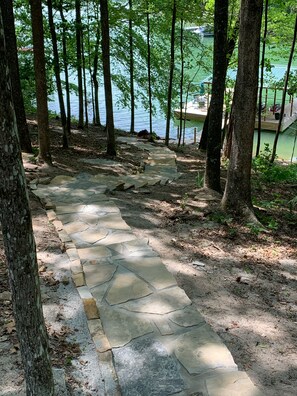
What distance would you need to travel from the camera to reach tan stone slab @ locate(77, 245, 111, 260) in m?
4.80

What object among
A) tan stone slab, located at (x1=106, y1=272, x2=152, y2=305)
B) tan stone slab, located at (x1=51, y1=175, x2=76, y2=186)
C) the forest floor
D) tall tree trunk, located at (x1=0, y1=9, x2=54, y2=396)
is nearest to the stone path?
tan stone slab, located at (x1=106, y1=272, x2=152, y2=305)

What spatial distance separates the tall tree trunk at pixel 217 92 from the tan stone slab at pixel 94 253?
3.61 metres

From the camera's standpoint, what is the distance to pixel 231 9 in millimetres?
12898

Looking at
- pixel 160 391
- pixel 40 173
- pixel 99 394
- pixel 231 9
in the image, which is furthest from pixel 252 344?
pixel 231 9

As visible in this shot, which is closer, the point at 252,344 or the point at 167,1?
the point at 252,344

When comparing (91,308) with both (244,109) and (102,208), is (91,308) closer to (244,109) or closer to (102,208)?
(102,208)

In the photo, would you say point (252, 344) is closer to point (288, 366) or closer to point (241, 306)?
point (288, 366)

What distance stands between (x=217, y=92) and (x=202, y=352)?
17.6ft

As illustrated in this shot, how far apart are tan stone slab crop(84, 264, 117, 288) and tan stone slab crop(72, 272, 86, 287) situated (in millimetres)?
44

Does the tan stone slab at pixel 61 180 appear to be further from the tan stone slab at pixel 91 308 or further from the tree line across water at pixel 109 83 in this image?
the tan stone slab at pixel 91 308

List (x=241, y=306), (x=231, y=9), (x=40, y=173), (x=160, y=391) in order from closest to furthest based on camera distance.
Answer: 1. (x=160, y=391)
2. (x=241, y=306)
3. (x=40, y=173)
4. (x=231, y=9)

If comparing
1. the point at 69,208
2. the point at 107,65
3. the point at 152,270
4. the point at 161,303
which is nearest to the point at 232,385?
the point at 161,303

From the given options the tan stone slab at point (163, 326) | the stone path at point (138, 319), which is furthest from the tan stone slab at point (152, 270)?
the tan stone slab at point (163, 326)

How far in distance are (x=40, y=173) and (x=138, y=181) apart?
223cm
